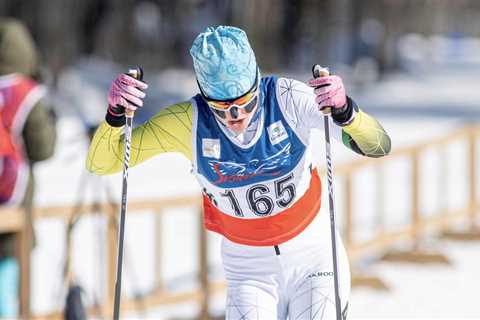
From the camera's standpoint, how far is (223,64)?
375cm

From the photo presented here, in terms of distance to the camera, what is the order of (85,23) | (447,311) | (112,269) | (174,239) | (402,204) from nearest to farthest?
(112,269) → (447,311) → (174,239) → (402,204) → (85,23)

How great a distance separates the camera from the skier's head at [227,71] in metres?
3.76

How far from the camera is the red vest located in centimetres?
659

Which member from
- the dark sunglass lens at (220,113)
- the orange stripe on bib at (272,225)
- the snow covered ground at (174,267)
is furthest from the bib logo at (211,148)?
the snow covered ground at (174,267)

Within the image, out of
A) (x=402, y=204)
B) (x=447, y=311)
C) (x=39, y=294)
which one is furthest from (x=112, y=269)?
(x=402, y=204)

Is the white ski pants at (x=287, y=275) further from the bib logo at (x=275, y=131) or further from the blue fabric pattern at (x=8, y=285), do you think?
the blue fabric pattern at (x=8, y=285)

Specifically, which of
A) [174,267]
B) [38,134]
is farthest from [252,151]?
[174,267]

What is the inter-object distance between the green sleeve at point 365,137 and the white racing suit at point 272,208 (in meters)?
0.12

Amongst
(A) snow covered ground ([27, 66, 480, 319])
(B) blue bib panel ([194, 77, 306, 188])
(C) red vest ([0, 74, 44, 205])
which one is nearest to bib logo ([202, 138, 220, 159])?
(B) blue bib panel ([194, 77, 306, 188])

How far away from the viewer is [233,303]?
4.01 meters

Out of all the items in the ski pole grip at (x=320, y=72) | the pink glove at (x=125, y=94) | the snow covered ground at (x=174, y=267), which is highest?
the ski pole grip at (x=320, y=72)

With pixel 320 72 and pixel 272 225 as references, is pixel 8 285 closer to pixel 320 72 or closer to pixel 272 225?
pixel 272 225

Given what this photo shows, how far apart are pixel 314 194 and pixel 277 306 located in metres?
0.42

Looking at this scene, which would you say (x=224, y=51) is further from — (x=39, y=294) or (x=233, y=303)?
(x=39, y=294)
